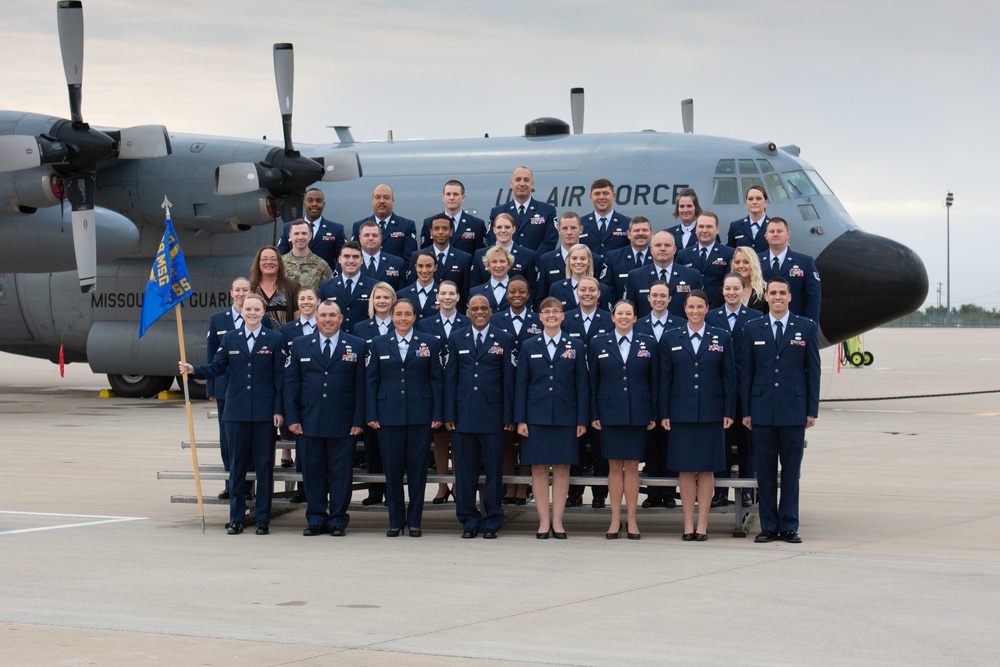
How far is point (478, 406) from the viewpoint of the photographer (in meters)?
9.73

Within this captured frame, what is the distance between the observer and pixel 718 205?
19125 millimetres

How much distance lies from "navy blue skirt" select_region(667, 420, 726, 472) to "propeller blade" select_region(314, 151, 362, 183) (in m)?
11.8

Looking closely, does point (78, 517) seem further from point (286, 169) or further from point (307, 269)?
point (286, 169)

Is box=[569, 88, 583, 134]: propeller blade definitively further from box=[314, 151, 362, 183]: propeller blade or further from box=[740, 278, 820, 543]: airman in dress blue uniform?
box=[740, 278, 820, 543]: airman in dress blue uniform

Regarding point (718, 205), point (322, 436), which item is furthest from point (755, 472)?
point (718, 205)

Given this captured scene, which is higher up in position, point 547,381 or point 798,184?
point 798,184

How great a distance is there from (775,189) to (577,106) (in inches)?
278

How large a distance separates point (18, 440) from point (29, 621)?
10.7 meters

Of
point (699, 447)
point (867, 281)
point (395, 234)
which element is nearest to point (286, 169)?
point (867, 281)

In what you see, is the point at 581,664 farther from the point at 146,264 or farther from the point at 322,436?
the point at 146,264

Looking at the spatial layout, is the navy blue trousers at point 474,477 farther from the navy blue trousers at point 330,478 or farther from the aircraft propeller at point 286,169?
the aircraft propeller at point 286,169

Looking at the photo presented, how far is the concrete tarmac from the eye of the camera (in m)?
6.17

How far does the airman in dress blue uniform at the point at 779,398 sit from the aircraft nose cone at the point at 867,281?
361 inches

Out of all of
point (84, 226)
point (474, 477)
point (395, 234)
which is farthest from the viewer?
point (84, 226)
